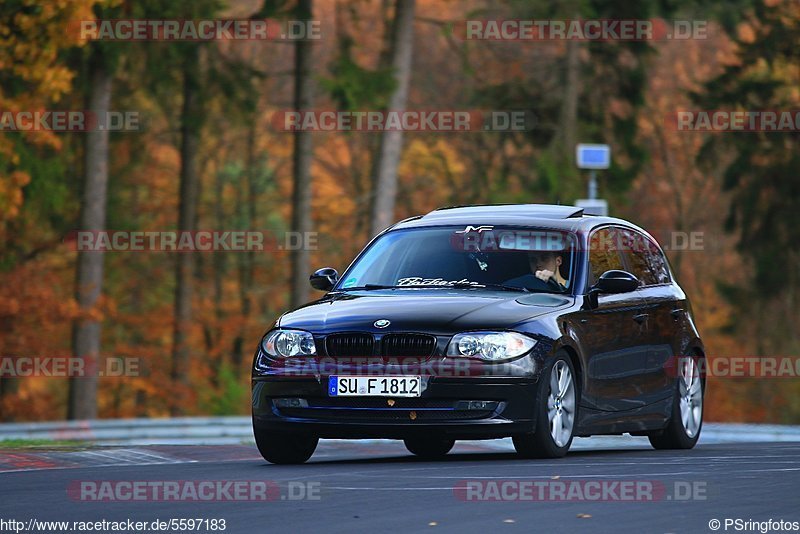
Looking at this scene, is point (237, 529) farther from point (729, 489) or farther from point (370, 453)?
point (370, 453)

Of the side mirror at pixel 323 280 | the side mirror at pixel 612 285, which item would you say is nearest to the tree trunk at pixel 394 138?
the side mirror at pixel 323 280

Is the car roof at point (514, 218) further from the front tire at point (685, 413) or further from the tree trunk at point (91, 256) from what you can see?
the tree trunk at point (91, 256)

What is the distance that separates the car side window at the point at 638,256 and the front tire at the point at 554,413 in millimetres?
2162

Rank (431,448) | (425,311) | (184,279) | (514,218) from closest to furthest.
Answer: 1. (425,311)
2. (514,218)
3. (431,448)
4. (184,279)

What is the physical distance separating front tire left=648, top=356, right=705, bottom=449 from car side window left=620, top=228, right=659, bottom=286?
2.52 ft

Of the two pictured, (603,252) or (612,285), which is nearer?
(612,285)

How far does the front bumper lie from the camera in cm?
1162

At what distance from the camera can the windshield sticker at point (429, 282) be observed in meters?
12.8

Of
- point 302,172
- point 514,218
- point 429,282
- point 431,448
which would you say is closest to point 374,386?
point 429,282

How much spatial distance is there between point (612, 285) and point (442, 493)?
11.7 ft

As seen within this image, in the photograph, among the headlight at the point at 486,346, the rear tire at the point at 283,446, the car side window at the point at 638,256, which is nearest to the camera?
the headlight at the point at 486,346

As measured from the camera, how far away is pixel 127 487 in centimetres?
1034

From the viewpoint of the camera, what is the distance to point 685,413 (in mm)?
14812

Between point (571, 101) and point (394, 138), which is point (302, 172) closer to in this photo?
point (394, 138)
